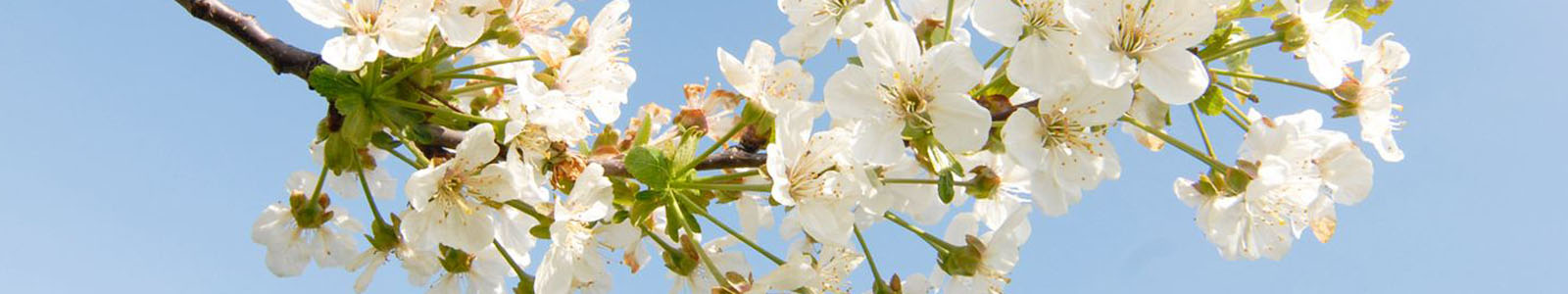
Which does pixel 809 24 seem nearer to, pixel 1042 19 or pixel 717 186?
pixel 717 186

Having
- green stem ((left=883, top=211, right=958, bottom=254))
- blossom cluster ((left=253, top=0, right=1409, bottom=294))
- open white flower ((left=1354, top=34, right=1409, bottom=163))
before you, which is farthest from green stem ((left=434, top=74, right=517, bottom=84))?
open white flower ((left=1354, top=34, right=1409, bottom=163))

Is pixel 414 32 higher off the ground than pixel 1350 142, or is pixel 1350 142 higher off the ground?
pixel 414 32

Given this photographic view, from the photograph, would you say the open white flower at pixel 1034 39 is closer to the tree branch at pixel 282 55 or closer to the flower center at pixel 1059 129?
the flower center at pixel 1059 129

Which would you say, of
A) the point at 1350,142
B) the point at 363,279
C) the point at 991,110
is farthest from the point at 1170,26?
the point at 363,279

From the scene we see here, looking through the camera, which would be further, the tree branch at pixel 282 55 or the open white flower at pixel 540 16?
the open white flower at pixel 540 16

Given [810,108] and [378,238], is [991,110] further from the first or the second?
[378,238]

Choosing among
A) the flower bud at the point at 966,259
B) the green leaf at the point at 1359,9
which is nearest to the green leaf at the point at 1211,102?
the green leaf at the point at 1359,9
